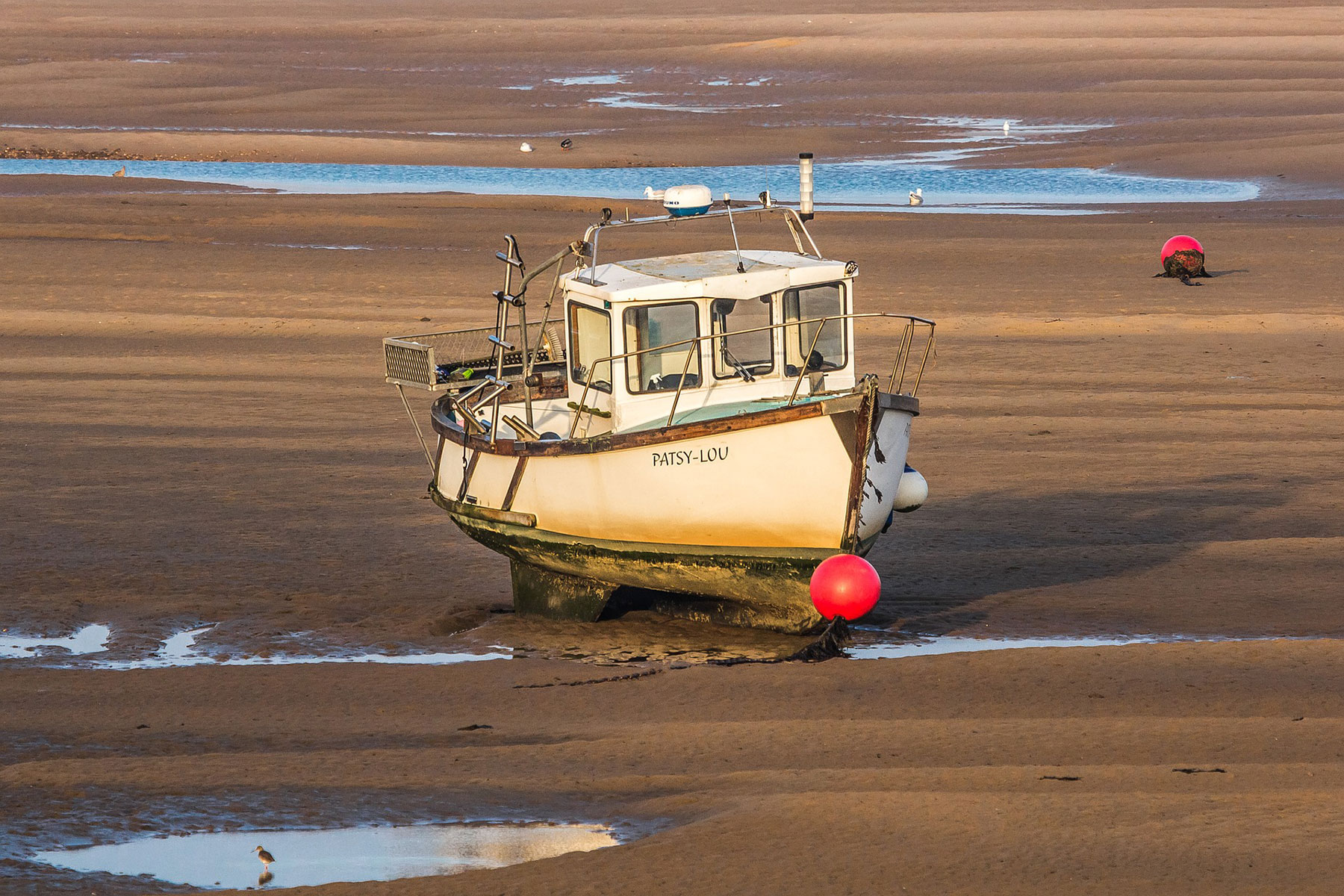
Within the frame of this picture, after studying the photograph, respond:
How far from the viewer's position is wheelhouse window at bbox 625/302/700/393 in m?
11.5

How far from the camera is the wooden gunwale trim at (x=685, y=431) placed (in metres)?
10.4

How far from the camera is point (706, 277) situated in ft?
37.6

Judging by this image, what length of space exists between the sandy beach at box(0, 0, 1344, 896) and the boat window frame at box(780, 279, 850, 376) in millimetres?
1800

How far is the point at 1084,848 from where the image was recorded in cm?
704

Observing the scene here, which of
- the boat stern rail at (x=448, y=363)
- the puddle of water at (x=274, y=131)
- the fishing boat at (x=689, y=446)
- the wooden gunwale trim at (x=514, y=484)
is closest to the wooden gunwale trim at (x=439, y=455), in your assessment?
the fishing boat at (x=689, y=446)

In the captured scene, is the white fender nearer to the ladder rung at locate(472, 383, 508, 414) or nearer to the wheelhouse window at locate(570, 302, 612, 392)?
the wheelhouse window at locate(570, 302, 612, 392)

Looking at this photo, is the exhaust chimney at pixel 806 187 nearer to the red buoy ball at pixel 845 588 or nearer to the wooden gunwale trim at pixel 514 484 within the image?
the wooden gunwale trim at pixel 514 484

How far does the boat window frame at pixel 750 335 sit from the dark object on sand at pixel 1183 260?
14.1 m

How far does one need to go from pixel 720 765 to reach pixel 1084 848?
2.07 metres

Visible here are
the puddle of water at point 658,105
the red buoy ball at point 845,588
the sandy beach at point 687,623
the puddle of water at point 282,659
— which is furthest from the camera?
the puddle of water at point 658,105

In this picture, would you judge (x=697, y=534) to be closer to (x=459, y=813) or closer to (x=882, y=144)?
(x=459, y=813)

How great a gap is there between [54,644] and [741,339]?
518cm

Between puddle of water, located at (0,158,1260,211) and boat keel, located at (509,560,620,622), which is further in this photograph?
puddle of water, located at (0,158,1260,211)

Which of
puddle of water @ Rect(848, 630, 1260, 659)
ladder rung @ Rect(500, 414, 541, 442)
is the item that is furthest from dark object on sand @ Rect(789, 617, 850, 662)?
ladder rung @ Rect(500, 414, 541, 442)
